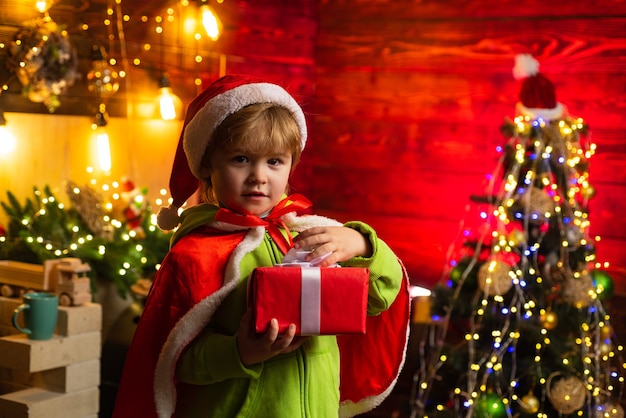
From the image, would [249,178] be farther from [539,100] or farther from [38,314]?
[539,100]

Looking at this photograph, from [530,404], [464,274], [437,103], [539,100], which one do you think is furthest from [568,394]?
[437,103]

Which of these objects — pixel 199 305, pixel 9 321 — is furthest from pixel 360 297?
pixel 9 321

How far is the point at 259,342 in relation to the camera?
4.36ft

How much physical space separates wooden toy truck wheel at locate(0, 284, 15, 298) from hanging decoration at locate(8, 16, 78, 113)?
0.63 m

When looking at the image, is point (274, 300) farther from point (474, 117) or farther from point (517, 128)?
point (474, 117)

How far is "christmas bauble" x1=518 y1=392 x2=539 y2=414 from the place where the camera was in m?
2.82

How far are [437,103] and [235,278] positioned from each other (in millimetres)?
2391

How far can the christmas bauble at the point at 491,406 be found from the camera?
2.86 m

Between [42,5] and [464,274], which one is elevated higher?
[42,5]

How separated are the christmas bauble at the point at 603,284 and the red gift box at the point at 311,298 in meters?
1.73

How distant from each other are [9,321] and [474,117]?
1935mm

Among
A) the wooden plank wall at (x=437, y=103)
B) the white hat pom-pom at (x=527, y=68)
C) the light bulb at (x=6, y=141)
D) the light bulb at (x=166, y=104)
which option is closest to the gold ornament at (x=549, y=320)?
the wooden plank wall at (x=437, y=103)

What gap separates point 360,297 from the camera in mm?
1366

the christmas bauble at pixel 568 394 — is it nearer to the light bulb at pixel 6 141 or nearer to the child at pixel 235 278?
the child at pixel 235 278
